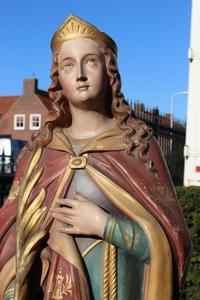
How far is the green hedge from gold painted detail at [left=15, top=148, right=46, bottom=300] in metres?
3.85

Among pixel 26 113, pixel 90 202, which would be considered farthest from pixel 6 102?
pixel 90 202

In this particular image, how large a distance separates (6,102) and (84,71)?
39.7 meters

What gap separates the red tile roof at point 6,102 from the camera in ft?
133

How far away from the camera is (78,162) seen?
8.04ft

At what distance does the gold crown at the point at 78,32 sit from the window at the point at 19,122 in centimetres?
3505

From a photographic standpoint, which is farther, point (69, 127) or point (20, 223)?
point (69, 127)

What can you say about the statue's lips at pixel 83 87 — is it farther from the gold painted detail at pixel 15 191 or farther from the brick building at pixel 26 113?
the brick building at pixel 26 113

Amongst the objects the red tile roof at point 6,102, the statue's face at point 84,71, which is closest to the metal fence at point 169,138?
the statue's face at point 84,71

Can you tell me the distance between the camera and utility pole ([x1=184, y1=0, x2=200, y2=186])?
8695mm

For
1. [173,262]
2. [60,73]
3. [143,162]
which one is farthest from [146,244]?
[60,73]

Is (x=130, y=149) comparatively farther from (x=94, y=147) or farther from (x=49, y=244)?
(x=49, y=244)

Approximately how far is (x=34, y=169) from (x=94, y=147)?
0.29 m

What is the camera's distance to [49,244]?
2.40 m

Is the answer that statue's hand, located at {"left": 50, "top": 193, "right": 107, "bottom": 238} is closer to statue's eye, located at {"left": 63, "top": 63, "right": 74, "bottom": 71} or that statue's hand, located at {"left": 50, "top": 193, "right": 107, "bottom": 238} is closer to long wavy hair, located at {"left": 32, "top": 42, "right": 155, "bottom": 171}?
long wavy hair, located at {"left": 32, "top": 42, "right": 155, "bottom": 171}
